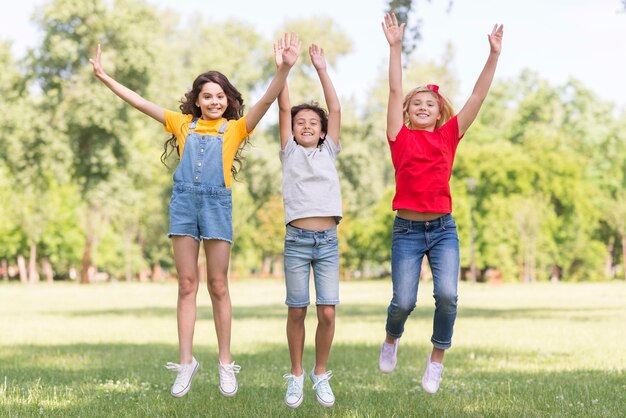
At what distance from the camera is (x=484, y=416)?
22.6 feet

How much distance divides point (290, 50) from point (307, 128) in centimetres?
79

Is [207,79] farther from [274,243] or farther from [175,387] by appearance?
[274,243]

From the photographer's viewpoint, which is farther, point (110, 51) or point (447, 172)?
point (110, 51)

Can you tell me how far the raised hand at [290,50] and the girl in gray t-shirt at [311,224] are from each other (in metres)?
0.07

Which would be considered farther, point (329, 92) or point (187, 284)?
point (329, 92)

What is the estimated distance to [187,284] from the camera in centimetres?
684

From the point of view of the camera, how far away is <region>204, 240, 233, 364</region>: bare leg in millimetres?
6777

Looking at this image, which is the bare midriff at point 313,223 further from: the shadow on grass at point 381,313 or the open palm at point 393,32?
the shadow on grass at point 381,313

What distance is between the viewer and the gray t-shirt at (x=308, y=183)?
6906 mm

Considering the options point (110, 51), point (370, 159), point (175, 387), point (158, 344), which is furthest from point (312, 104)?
point (370, 159)

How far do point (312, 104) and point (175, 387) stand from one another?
108 inches

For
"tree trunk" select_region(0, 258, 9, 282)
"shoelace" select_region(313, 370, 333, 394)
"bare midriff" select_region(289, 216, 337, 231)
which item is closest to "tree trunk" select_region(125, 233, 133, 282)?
"tree trunk" select_region(0, 258, 9, 282)

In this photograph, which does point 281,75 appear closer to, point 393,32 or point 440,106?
point 393,32

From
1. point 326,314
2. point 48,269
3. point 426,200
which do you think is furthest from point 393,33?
point 48,269
